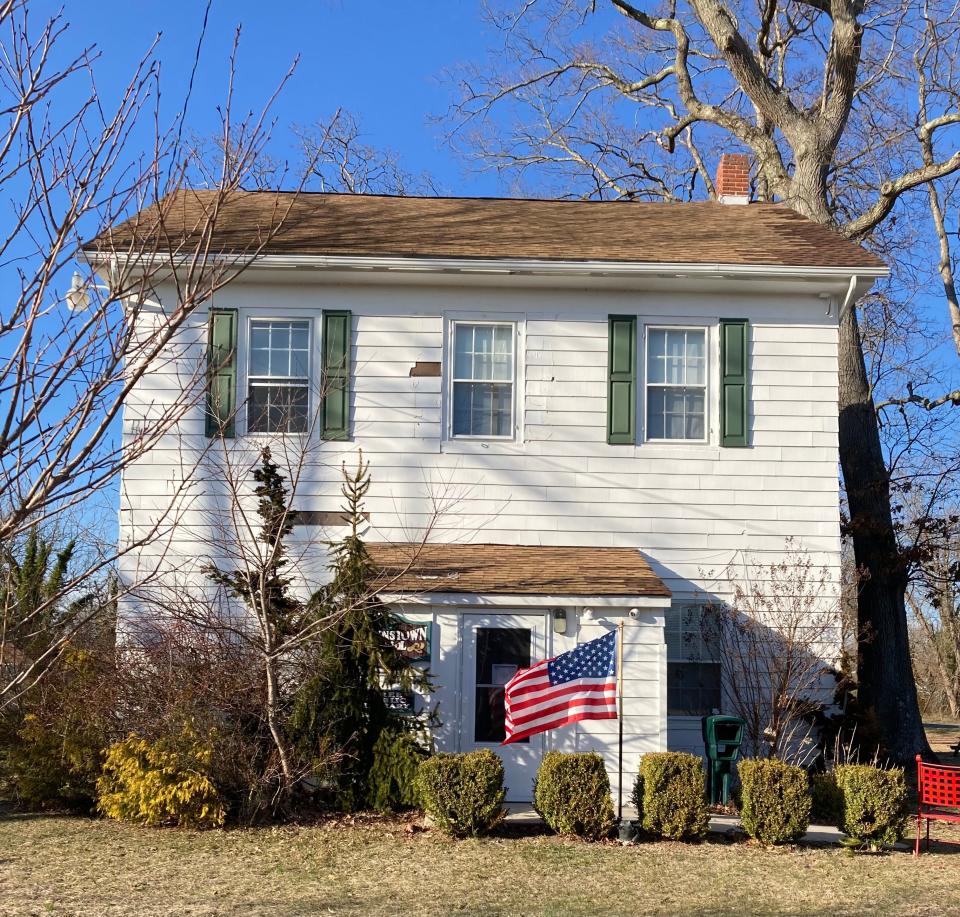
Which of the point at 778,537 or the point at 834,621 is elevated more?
the point at 778,537

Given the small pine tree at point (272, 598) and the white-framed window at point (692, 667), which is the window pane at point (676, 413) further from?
the small pine tree at point (272, 598)

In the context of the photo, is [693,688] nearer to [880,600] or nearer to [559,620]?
[559,620]

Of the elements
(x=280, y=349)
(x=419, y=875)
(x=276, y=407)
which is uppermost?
(x=280, y=349)

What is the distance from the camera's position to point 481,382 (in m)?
13.8

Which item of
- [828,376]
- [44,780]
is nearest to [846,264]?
[828,376]

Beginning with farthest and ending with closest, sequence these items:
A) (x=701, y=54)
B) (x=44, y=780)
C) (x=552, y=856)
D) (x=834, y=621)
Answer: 1. (x=701, y=54)
2. (x=834, y=621)
3. (x=44, y=780)
4. (x=552, y=856)

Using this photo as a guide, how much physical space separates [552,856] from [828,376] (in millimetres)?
6793

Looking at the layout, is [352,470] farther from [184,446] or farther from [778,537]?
[778,537]

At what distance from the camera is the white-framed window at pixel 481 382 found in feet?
45.2

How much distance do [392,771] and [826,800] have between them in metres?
4.14

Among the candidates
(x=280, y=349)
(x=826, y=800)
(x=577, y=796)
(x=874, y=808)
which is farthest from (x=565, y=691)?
(x=280, y=349)

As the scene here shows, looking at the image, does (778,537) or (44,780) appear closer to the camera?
(44,780)

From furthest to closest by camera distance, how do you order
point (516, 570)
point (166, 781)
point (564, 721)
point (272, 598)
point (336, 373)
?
1. point (336, 373)
2. point (516, 570)
3. point (272, 598)
4. point (564, 721)
5. point (166, 781)

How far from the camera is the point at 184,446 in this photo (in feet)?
43.8
